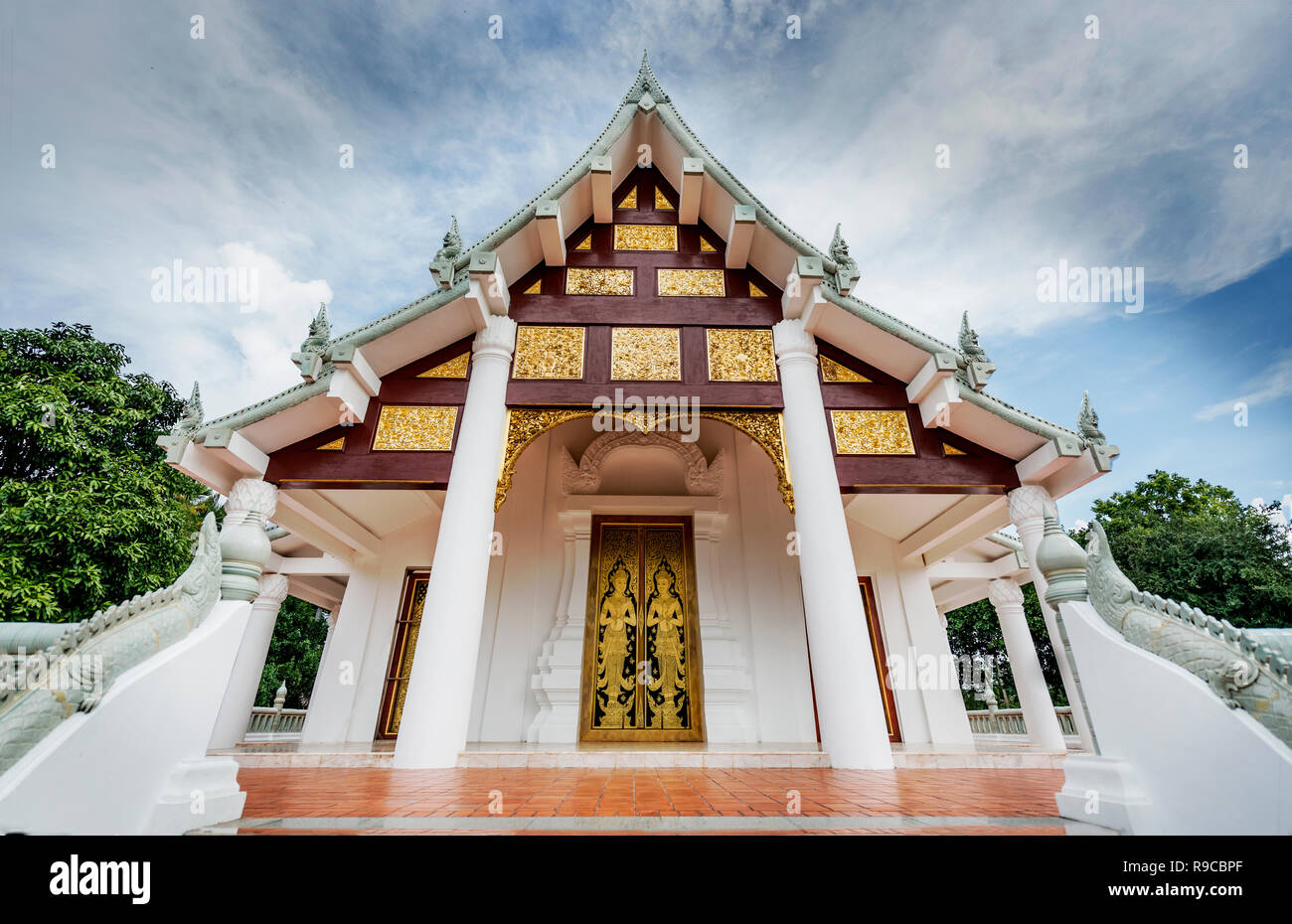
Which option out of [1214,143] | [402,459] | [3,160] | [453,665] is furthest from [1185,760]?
[3,160]

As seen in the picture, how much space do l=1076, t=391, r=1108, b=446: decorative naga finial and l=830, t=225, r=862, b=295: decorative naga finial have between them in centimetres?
238

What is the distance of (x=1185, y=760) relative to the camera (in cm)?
196

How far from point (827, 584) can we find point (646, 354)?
290 cm

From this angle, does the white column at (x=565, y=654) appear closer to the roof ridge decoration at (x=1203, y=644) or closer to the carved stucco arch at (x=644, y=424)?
the carved stucco arch at (x=644, y=424)

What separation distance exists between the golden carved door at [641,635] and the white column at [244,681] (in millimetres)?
4264

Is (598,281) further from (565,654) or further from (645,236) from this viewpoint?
(565,654)

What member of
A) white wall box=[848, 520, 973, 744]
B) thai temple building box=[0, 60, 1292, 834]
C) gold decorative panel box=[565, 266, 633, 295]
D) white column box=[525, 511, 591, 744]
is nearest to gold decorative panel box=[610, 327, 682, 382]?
thai temple building box=[0, 60, 1292, 834]

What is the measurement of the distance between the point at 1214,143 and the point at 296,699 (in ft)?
98.8

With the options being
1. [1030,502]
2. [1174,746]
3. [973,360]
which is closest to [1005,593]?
[1030,502]

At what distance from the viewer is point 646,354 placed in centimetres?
565

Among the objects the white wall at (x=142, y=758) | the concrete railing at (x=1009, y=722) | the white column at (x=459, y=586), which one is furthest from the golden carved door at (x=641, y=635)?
the concrete railing at (x=1009, y=722)

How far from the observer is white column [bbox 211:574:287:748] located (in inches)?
264

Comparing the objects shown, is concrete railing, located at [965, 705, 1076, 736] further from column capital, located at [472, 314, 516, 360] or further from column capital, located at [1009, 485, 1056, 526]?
column capital, located at [472, 314, 516, 360]
